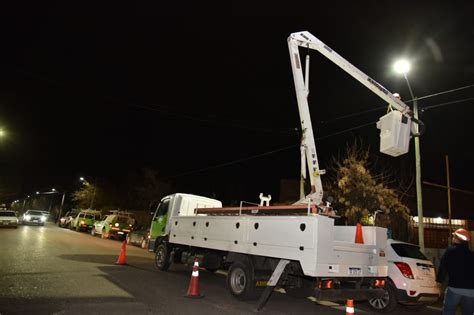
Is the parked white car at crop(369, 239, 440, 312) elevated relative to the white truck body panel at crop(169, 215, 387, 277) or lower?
lower

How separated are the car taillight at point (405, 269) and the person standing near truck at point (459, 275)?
2.71 m

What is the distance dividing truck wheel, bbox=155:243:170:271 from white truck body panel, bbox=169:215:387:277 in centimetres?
272

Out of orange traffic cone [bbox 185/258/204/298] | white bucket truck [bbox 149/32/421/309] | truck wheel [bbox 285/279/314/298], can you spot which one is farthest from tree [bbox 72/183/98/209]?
truck wheel [bbox 285/279/314/298]

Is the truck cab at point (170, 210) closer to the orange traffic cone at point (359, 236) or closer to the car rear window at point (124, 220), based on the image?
the orange traffic cone at point (359, 236)

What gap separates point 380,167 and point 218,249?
52.2ft

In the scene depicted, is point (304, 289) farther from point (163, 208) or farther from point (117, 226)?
point (117, 226)

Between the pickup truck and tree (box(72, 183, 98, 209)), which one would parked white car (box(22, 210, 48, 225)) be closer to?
tree (box(72, 183, 98, 209))

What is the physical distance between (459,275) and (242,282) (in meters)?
4.35

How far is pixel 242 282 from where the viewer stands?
8203 millimetres

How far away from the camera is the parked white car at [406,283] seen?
805 centimetres

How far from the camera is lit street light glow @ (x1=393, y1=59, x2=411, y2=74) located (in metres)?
11.8

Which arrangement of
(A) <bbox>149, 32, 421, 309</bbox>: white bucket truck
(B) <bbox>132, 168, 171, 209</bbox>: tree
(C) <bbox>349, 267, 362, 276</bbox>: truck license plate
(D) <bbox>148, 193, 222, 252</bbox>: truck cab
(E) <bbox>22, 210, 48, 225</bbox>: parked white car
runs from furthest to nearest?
(B) <bbox>132, 168, 171, 209</bbox>: tree, (E) <bbox>22, 210, 48, 225</bbox>: parked white car, (D) <bbox>148, 193, 222, 252</bbox>: truck cab, (C) <bbox>349, 267, 362, 276</bbox>: truck license plate, (A) <bbox>149, 32, 421, 309</bbox>: white bucket truck

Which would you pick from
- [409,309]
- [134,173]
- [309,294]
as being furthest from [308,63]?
[134,173]

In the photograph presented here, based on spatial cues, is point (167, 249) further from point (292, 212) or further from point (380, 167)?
point (380, 167)
